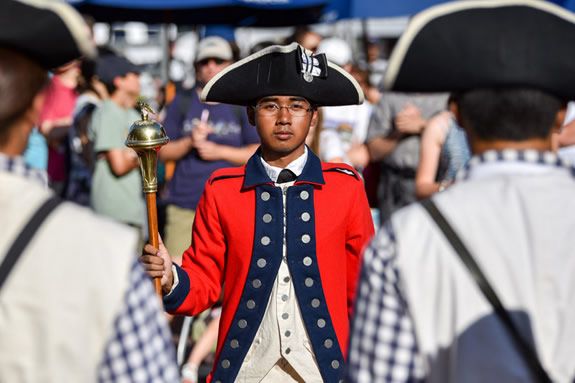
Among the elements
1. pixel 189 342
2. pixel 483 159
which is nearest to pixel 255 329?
pixel 483 159

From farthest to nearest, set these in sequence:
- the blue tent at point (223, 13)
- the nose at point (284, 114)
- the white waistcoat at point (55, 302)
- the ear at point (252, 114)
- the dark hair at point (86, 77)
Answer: the blue tent at point (223, 13), the dark hair at point (86, 77), the ear at point (252, 114), the nose at point (284, 114), the white waistcoat at point (55, 302)

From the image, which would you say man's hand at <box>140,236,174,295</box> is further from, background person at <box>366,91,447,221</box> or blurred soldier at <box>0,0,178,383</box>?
background person at <box>366,91,447,221</box>

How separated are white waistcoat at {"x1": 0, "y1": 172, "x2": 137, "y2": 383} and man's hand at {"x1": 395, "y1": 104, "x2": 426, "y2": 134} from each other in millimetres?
5077

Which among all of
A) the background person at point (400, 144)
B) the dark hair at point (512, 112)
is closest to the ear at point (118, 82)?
the background person at point (400, 144)

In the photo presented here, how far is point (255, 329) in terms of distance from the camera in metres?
4.34

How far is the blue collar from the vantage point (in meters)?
4.58

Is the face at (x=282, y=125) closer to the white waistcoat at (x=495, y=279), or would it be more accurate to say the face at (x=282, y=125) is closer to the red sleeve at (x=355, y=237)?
the red sleeve at (x=355, y=237)

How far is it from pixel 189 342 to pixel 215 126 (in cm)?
197

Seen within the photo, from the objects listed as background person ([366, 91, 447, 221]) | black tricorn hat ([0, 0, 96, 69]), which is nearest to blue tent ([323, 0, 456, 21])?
background person ([366, 91, 447, 221])

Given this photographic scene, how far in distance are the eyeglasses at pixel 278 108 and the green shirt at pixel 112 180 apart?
339 centimetres

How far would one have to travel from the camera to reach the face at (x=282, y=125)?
469cm

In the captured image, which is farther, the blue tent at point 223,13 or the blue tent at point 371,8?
the blue tent at point 223,13

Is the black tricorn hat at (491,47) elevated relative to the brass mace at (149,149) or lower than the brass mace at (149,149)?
elevated

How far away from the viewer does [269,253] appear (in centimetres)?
441
